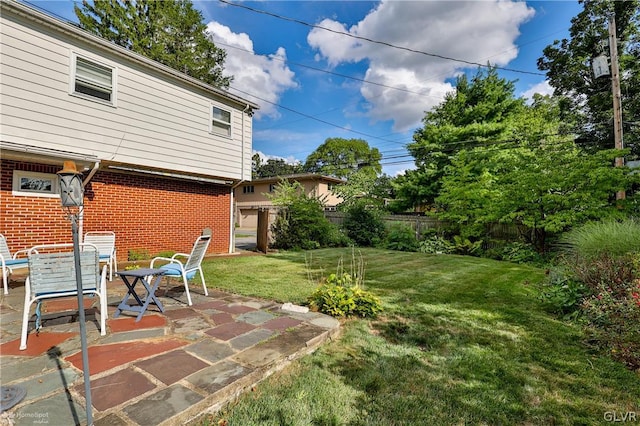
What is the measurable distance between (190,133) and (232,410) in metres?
8.30

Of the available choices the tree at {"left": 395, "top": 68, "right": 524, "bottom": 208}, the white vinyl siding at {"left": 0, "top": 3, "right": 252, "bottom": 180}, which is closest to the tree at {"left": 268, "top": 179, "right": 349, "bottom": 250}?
the white vinyl siding at {"left": 0, "top": 3, "right": 252, "bottom": 180}

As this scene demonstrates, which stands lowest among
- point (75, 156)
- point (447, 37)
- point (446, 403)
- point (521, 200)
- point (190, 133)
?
point (446, 403)

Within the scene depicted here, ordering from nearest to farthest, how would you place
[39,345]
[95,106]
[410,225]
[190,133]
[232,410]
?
[232,410] → [39,345] → [95,106] → [190,133] → [410,225]

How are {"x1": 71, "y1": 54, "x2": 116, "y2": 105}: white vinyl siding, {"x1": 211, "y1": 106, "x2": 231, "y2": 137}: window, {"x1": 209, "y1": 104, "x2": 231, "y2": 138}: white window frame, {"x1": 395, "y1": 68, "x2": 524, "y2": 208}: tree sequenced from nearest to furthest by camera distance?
{"x1": 71, "y1": 54, "x2": 116, "y2": 105}: white vinyl siding
{"x1": 209, "y1": 104, "x2": 231, "y2": 138}: white window frame
{"x1": 211, "y1": 106, "x2": 231, "y2": 137}: window
{"x1": 395, "y1": 68, "x2": 524, "y2": 208}: tree

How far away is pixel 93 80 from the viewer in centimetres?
684

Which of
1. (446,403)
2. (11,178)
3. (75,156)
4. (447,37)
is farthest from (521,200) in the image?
(11,178)

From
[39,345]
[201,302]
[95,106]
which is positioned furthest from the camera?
[95,106]

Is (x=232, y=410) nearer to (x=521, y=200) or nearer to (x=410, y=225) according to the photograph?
(x=521, y=200)

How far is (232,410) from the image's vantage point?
6.45 feet

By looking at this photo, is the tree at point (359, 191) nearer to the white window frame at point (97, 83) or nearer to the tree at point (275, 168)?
the white window frame at point (97, 83)

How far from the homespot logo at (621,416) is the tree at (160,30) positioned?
Answer: 21708mm

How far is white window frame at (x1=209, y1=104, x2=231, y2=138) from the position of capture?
9250 millimetres

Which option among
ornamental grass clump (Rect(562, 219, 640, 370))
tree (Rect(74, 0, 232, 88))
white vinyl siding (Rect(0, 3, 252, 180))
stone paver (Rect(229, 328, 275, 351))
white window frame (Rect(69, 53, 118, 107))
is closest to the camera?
stone paver (Rect(229, 328, 275, 351))

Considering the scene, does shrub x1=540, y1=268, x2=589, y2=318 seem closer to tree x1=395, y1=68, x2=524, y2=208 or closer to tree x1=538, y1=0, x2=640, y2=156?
tree x1=395, y1=68, x2=524, y2=208
